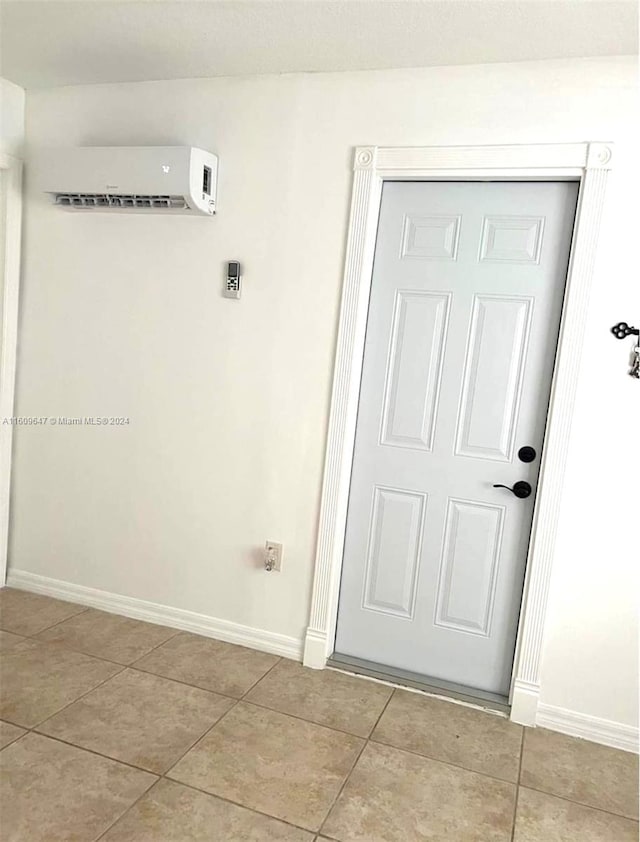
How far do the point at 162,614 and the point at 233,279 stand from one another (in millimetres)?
1585

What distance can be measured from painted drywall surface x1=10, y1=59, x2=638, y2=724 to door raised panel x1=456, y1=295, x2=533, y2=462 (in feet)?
0.86

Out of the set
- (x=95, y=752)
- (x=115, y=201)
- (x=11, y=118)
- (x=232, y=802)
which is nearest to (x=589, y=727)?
(x=232, y=802)

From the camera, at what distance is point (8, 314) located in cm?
327

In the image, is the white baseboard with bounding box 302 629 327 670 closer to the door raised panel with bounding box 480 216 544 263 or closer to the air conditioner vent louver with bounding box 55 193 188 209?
the door raised panel with bounding box 480 216 544 263

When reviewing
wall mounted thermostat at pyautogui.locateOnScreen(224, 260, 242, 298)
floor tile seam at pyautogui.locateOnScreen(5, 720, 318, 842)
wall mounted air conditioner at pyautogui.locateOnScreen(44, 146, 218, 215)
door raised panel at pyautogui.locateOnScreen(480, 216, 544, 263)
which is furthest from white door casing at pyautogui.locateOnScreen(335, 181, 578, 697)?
floor tile seam at pyautogui.locateOnScreen(5, 720, 318, 842)

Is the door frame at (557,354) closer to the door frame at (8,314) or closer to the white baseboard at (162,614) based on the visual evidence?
the white baseboard at (162,614)

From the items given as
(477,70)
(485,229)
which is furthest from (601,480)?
(477,70)

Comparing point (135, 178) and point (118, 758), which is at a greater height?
point (135, 178)

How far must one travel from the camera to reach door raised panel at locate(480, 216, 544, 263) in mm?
2545

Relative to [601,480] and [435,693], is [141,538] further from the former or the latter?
[601,480]

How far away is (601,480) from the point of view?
244 cm

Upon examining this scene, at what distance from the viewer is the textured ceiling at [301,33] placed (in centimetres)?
213

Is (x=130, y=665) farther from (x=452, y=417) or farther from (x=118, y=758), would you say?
(x=452, y=417)

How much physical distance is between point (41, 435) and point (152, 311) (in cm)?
89
